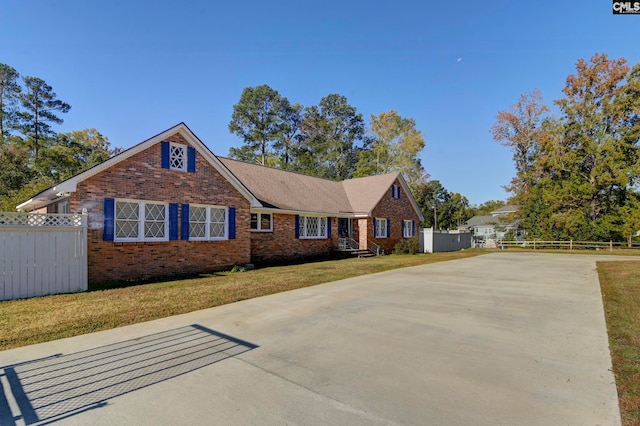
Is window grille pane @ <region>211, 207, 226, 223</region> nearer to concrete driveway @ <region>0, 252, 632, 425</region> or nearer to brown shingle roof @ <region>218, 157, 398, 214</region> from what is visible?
A: brown shingle roof @ <region>218, 157, 398, 214</region>

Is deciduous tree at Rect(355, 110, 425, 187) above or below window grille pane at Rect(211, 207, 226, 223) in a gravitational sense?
above

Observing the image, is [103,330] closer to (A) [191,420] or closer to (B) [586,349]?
(A) [191,420]

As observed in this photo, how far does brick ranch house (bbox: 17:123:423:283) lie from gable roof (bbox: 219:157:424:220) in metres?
0.11

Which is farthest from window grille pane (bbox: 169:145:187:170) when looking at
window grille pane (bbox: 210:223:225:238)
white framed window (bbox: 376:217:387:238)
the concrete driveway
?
white framed window (bbox: 376:217:387:238)

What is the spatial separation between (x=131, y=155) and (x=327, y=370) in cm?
1061

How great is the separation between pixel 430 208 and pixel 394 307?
4712cm

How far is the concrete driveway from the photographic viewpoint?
3061 millimetres

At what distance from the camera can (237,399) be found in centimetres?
331

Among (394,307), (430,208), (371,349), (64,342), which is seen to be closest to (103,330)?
(64,342)

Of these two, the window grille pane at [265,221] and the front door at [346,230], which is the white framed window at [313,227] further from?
the front door at [346,230]

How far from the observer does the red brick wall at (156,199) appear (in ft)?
34.6

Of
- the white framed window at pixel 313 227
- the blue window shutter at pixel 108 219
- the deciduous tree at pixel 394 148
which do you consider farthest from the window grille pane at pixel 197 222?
the deciduous tree at pixel 394 148

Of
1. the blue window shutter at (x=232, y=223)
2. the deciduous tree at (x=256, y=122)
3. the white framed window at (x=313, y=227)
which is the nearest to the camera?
the blue window shutter at (x=232, y=223)

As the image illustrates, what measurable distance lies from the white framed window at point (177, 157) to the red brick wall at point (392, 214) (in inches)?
523
